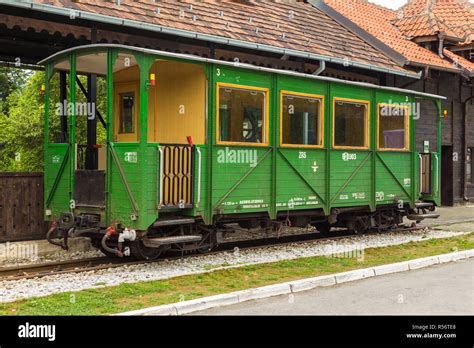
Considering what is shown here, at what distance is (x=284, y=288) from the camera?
782 centimetres

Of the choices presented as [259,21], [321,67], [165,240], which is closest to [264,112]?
[165,240]

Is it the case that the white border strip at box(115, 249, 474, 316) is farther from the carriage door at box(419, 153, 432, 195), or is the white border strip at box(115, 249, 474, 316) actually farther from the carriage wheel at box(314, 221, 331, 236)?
the carriage door at box(419, 153, 432, 195)

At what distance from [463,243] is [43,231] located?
27.0 ft

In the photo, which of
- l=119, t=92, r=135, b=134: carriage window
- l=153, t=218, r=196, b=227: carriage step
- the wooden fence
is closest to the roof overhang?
l=119, t=92, r=135, b=134: carriage window

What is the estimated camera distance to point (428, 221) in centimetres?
1700

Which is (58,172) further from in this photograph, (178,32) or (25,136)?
→ (25,136)

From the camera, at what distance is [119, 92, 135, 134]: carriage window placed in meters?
10.8

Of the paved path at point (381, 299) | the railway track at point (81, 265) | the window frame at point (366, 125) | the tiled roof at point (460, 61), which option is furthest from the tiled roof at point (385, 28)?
the paved path at point (381, 299)

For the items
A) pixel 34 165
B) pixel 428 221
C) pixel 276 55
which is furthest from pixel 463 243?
pixel 34 165

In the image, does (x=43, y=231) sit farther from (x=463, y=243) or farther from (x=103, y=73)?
(x=463, y=243)

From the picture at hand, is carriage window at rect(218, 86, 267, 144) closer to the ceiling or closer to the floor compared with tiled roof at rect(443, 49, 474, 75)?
closer to the floor

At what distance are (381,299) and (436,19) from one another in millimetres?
17713

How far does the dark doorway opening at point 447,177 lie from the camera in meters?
22.2

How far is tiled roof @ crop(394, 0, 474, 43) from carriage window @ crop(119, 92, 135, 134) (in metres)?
14.6
